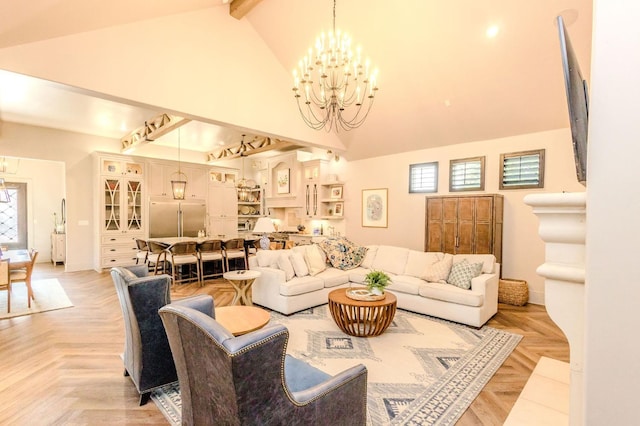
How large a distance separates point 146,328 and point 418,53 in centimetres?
449

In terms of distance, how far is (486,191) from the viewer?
5.13 meters

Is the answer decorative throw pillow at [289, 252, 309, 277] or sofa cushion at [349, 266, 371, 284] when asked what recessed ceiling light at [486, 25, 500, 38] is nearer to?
sofa cushion at [349, 266, 371, 284]

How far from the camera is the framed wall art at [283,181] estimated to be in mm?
8094

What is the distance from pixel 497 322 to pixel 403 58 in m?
3.82

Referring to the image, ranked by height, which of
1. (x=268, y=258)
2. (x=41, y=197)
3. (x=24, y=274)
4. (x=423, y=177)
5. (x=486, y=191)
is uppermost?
(x=423, y=177)

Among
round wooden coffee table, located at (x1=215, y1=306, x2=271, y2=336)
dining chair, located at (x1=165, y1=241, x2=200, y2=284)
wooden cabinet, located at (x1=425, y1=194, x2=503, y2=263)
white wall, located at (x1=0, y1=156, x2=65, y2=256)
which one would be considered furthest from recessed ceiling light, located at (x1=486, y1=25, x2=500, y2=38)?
white wall, located at (x1=0, y1=156, x2=65, y2=256)

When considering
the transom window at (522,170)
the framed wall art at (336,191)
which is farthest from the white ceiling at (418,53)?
the framed wall art at (336,191)

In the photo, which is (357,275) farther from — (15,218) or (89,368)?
(15,218)

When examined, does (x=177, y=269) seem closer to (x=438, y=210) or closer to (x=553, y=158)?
(x=438, y=210)

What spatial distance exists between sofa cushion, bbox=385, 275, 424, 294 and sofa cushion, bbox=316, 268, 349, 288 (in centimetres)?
75

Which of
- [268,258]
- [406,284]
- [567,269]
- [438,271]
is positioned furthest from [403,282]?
[567,269]

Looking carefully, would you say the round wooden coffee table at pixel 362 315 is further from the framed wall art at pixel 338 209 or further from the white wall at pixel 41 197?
the white wall at pixel 41 197

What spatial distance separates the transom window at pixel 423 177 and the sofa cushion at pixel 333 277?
2.42 meters

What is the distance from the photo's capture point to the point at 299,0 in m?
3.99
